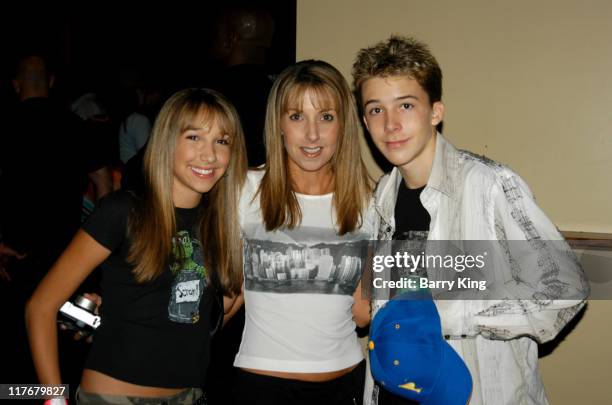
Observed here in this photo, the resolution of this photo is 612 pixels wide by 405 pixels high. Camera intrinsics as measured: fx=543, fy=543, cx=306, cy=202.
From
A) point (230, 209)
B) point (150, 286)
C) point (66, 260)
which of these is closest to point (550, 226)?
point (230, 209)

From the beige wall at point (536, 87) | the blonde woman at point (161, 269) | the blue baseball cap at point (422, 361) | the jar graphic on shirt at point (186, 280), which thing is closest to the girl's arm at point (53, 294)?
the blonde woman at point (161, 269)

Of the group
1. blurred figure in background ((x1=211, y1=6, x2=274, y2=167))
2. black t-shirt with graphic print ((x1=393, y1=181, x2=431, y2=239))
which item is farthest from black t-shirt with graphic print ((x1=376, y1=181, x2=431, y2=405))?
blurred figure in background ((x1=211, y1=6, x2=274, y2=167))

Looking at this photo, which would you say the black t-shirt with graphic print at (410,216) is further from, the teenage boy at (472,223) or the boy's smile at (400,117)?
the boy's smile at (400,117)

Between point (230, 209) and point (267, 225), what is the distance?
0.16 meters

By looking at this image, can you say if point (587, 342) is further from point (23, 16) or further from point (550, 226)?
point (23, 16)

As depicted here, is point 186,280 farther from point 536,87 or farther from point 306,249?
point 536,87

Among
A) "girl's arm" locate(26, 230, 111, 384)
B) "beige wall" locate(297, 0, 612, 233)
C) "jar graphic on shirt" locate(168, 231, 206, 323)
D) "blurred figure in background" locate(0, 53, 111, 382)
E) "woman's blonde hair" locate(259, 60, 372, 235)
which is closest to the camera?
"girl's arm" locate(26, 230, 111, 384)

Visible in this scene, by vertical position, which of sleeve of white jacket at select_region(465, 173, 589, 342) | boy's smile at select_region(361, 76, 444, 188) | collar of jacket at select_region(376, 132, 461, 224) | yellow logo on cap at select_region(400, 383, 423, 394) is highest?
boy's smile at select_region(361, 76, 444, 188)

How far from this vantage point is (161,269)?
1887mm

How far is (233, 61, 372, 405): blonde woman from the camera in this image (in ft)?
6.70

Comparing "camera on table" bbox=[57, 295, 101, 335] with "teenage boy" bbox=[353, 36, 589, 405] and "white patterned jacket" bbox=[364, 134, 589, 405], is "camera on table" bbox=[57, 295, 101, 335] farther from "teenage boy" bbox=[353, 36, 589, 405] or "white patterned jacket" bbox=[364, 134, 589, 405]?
"white patterned jacket" bbox=[364, 134, 589, 405]

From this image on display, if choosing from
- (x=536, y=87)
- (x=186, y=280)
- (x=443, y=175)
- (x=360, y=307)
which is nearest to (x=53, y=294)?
(x=186, y=280)

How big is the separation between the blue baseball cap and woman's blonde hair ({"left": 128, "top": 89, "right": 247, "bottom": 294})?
2.41ft

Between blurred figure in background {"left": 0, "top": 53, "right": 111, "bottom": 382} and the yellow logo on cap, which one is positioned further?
blurred figure in background {"left": 0, "top": 53, "right": 111, "bottom": 382}
